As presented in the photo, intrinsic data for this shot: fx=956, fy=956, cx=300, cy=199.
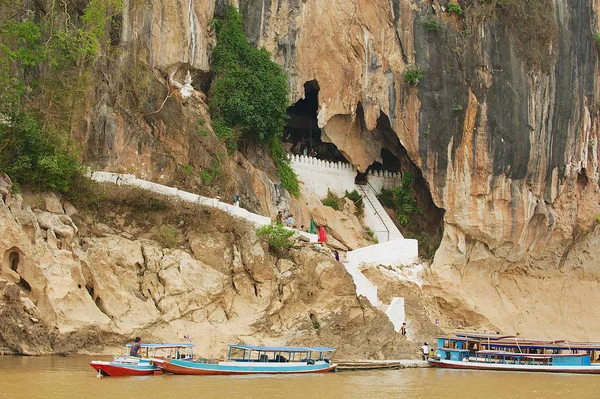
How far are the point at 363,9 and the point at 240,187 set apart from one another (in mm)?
9383

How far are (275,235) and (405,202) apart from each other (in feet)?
33.5

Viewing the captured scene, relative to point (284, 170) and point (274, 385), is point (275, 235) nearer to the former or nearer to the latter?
point (284, 170)

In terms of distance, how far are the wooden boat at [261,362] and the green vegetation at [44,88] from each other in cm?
689

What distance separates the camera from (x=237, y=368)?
25016 millimetres

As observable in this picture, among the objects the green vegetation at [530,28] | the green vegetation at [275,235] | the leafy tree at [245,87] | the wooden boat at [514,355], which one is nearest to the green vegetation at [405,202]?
the leafy tree at [245,87]

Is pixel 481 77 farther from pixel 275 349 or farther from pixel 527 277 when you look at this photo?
pixel 275 349

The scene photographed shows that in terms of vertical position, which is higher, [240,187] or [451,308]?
[240,187]

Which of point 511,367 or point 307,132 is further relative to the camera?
point 307,132

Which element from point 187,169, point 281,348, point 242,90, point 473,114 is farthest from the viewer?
point 473,114

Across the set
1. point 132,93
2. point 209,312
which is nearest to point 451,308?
point 209,312

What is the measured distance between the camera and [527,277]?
40094mm

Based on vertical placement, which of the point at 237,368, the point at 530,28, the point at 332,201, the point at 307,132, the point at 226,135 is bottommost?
the point at 237,368

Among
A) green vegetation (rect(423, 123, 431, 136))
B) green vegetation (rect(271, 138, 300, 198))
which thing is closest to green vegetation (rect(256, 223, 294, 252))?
green vegetation (rect(271, 138, 300, 198))

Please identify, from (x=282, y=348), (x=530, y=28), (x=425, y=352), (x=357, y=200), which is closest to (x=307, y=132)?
(x=357, y=200)
